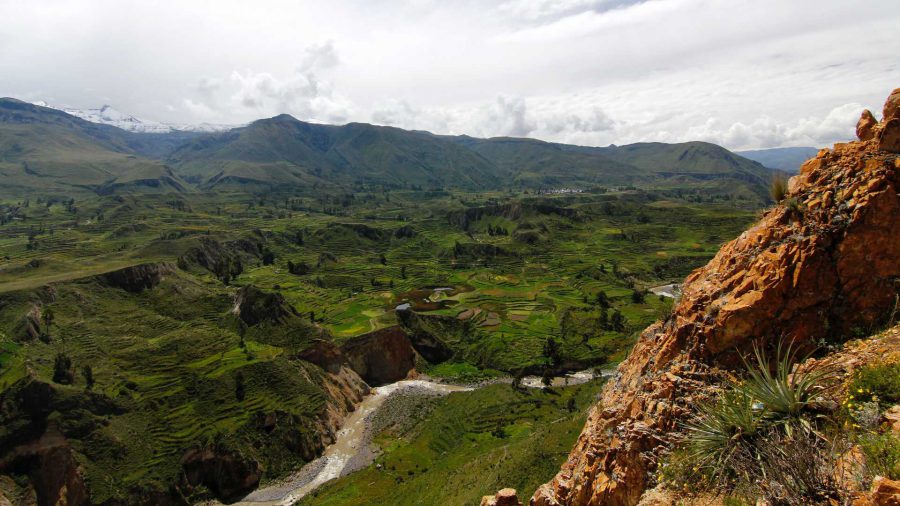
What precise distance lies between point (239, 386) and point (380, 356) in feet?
85.7

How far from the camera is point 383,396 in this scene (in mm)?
76062

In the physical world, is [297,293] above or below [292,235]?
below

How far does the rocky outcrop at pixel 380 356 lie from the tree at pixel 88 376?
35546 millimetres

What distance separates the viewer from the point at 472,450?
56.9m

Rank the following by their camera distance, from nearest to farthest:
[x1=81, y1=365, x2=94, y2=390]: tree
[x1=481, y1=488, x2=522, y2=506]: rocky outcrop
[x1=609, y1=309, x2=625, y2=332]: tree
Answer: [x1=481, y1=488, x2=522, y2=506]: rocky outcrop
[x1=81, y1=365, x2=94, y2=390]: tree
[x1=609, y1=309, x2=625, y2=332]: tree

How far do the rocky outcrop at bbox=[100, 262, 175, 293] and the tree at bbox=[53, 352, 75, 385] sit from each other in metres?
36.5

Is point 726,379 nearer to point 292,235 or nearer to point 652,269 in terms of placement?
point 652,269

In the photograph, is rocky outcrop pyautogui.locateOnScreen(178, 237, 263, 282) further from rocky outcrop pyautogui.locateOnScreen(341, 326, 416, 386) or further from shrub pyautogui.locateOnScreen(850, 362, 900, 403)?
shrub pyautogui.locateOnScreen(850, 362, 900, 403)

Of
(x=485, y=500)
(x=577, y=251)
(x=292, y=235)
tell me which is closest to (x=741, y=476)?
(x=485, y=500)

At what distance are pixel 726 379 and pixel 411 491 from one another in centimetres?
4340

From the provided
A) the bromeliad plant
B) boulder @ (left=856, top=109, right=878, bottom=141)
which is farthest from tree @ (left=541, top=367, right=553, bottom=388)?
the bromeliad plant

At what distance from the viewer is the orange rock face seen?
11.5 meters

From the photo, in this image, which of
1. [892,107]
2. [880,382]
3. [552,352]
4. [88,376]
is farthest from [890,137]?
[88,376]

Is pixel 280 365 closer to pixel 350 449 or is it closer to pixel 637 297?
pixel 350 449
